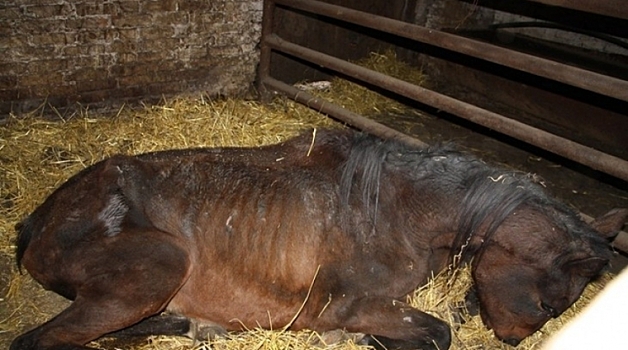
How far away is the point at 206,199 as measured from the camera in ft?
10.9

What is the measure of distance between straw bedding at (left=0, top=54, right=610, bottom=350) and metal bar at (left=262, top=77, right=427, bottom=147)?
18cm

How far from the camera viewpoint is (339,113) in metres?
5.84

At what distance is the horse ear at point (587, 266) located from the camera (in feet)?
9.07

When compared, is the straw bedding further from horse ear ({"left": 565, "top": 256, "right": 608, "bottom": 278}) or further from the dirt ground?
horse ear ({"left": 565, "top": 256, "right": 608, "bottom": 278})

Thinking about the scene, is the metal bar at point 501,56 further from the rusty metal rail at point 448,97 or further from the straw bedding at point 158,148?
the straw bedding at point 158,148

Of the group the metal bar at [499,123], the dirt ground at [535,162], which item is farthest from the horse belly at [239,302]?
the metal bar at [499,123]

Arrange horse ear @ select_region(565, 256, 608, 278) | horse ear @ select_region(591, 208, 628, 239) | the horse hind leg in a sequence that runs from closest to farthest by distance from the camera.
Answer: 1. horse ear @ select_region(565, 256, 608, 278)
2. the horse hind leg
3. horse ear @ select_region(591, 208, 628, 239)

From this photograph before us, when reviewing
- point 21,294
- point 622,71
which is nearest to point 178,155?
point 21,294

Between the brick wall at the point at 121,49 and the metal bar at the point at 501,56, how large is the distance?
1331mm

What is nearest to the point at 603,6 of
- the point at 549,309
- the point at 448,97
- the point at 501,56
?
the point at 501,56

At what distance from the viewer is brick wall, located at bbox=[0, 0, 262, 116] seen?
18.0ft

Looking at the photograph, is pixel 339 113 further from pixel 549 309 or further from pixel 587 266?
pixel 587 266

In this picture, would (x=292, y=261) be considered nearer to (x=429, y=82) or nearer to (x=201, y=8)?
(x=201, y=8)

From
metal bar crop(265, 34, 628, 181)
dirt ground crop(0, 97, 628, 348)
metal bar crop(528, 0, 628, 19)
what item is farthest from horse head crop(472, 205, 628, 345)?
dirt ground crop(0, 97, 628, 348)
